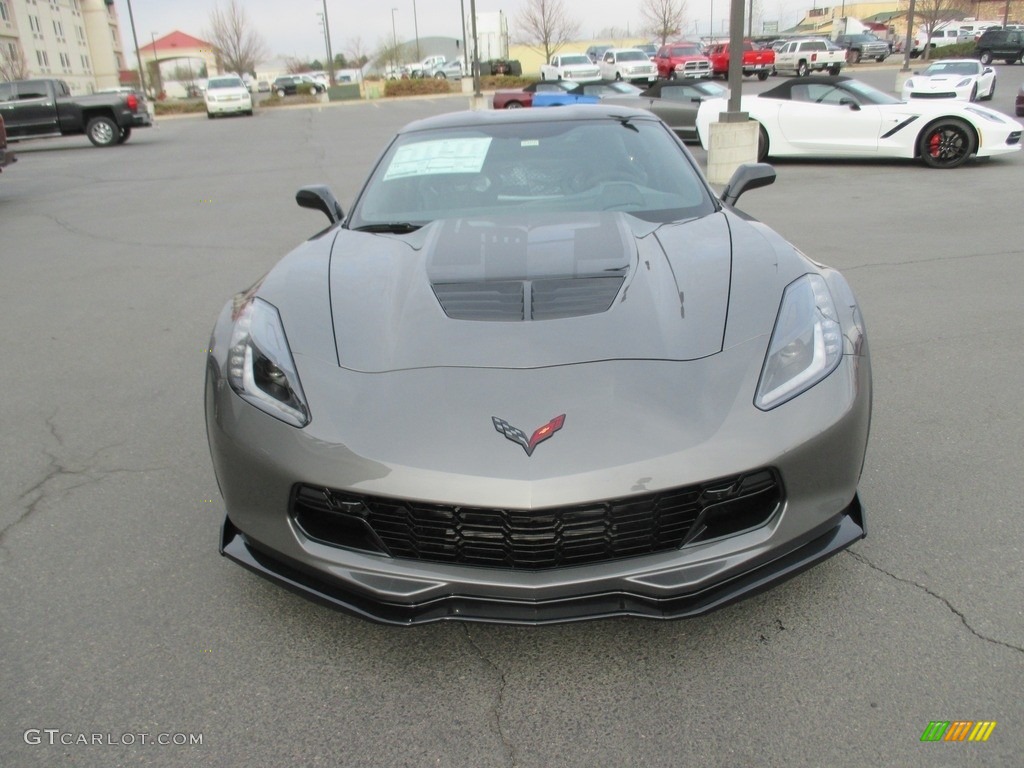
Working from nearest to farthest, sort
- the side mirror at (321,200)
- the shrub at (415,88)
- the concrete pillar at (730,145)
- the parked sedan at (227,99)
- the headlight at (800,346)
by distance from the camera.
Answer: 1. the headlight at (800,346)
2. the side mirror at (321,200)
3. the concrete pillar at (730,145)
4. the parked sedan at (227,99)
5. the shrub at (415,88)

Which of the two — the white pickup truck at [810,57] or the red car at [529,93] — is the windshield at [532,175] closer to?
the red car at [529,93]

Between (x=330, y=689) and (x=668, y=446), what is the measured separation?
1.09m

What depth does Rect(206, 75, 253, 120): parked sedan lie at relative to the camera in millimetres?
36562

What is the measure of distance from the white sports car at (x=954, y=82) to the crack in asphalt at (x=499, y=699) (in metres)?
19.0

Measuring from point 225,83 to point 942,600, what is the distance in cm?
4076

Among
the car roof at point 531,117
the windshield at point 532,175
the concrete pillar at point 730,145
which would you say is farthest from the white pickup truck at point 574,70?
the windshield at point 532,175

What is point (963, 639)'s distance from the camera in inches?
87.9

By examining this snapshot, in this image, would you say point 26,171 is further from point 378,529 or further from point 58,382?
point 378,529

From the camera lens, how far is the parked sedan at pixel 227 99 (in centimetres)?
3656

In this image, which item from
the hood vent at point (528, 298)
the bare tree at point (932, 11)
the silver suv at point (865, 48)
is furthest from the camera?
the bare tree at point (932, 11)

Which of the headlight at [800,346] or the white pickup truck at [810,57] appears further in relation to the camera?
the white pickup truck at [810,57]

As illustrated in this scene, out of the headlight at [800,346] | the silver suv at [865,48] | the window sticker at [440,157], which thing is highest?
the silver suv at [865,48]

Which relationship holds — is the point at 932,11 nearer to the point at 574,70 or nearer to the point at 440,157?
the point at 574,70

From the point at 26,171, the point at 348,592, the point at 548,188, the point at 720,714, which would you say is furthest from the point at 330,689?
the point at 26,171
